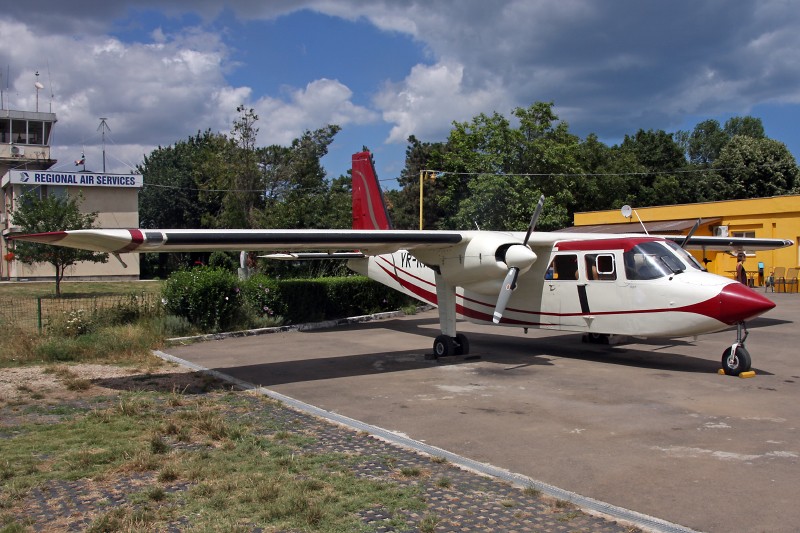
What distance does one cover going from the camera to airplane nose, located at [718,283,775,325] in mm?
10648

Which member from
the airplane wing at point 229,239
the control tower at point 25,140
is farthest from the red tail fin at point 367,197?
the control tower at point 25,140

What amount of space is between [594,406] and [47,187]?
157 feet

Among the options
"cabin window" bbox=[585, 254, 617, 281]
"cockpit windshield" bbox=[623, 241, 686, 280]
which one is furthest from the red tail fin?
"cockpit windshield" bbox=[623, 241, 686, 280]

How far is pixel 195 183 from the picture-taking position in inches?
2447

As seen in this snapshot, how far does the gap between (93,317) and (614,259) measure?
12.6m

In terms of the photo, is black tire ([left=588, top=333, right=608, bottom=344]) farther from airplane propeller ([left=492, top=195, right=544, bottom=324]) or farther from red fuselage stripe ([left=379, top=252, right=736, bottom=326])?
airplane propeller ([left=492, top=195, right=544, bottom=324])

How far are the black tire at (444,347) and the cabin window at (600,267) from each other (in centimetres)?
307

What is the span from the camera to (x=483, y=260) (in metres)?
12.8

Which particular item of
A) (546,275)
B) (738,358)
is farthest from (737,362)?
(546,275)

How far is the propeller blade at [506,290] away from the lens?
12.5 metres

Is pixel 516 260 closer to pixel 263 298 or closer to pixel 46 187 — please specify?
pixel 263 298

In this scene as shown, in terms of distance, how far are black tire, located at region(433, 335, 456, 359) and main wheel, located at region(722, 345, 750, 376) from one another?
508 cm

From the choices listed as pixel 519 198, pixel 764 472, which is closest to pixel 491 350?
pixel 764 472

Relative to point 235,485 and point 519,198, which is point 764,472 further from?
point 519,198
